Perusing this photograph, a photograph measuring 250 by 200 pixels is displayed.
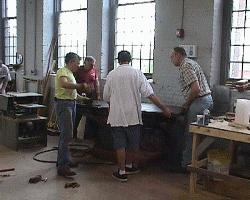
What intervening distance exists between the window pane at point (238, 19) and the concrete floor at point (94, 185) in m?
1.97

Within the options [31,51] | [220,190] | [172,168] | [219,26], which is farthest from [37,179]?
[31,51]

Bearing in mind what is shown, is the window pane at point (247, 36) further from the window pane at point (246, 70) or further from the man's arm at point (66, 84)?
the man's arm at point (66, 84)

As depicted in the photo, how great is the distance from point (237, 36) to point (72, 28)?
10.7ft

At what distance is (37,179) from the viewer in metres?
3.99

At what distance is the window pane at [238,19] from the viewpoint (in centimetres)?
450

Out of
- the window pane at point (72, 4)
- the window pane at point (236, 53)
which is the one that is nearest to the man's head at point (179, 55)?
the window pane at point (236, 53)

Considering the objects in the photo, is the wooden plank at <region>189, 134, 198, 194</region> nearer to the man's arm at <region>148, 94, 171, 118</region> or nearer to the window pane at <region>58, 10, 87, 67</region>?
the man's arm at <region>148, 94, 171, 118</region>

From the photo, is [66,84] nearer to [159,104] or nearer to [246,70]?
[159,104]

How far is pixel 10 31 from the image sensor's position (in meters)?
8.30

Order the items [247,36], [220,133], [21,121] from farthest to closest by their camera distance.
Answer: [21,121] → [247,36] → [220,133]

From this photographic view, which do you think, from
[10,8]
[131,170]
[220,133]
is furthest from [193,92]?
[10,8]

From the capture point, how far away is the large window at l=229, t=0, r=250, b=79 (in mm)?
4477

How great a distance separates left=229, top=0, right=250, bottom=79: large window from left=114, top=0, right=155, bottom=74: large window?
1.29 m

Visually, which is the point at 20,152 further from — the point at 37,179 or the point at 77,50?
the point at 77,50
